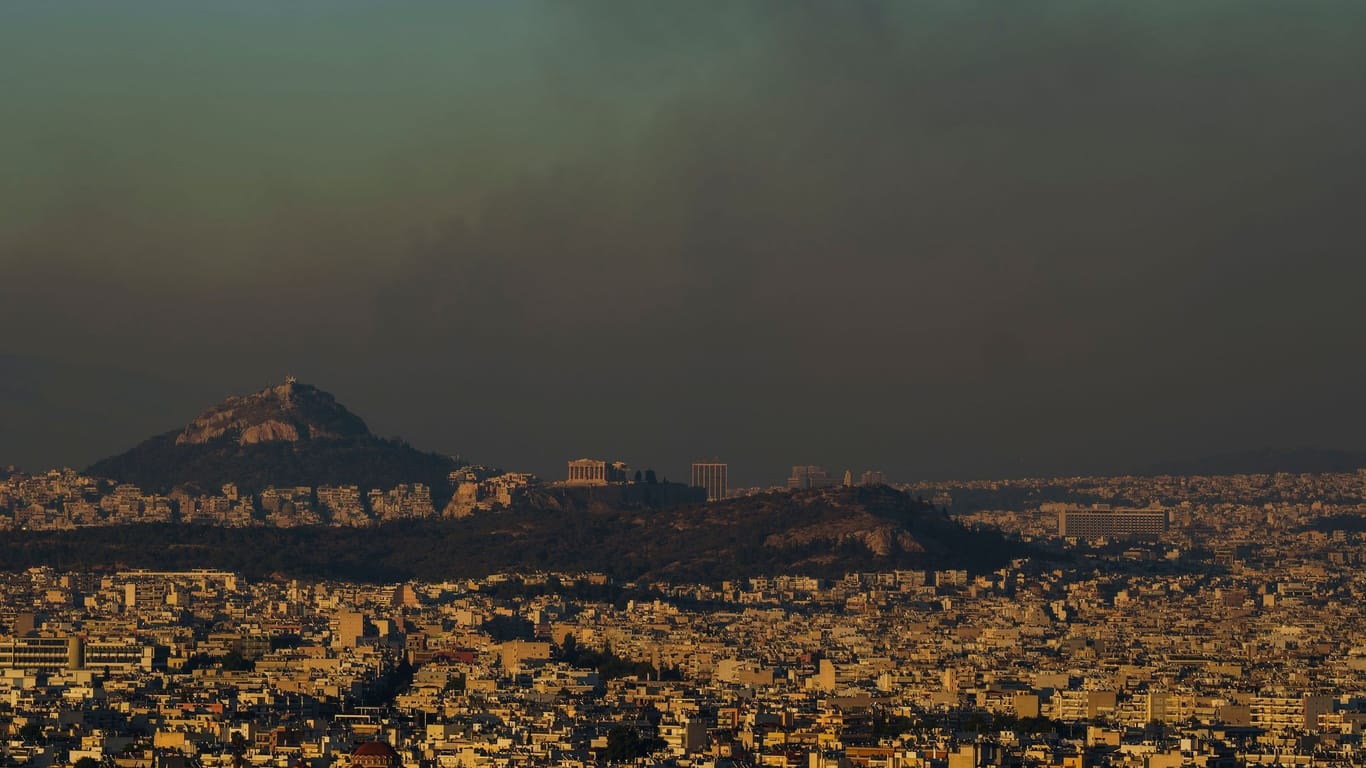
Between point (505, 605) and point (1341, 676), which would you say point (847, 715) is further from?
point (505, 605)

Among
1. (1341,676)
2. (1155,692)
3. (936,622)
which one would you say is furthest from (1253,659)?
(936,622)

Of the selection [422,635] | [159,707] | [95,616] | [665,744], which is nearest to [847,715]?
[665,744]

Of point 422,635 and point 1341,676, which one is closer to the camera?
point 1341,676

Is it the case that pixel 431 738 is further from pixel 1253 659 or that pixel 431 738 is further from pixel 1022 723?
pixel 1253 659

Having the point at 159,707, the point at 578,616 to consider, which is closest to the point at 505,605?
the point at 578,616

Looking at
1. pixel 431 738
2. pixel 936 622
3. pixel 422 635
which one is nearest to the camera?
pixel 431 738

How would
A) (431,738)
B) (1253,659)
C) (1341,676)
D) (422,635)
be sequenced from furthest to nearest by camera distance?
(422,635)
(1253,659)
(1341,676)
(431,738)

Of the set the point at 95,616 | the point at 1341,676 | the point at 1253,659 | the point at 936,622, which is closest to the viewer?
the point at 1341,676

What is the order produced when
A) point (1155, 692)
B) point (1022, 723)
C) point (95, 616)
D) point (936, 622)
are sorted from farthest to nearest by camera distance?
point (936, 622), point (95, 616), point (1155, 692), point (1022, 723)
